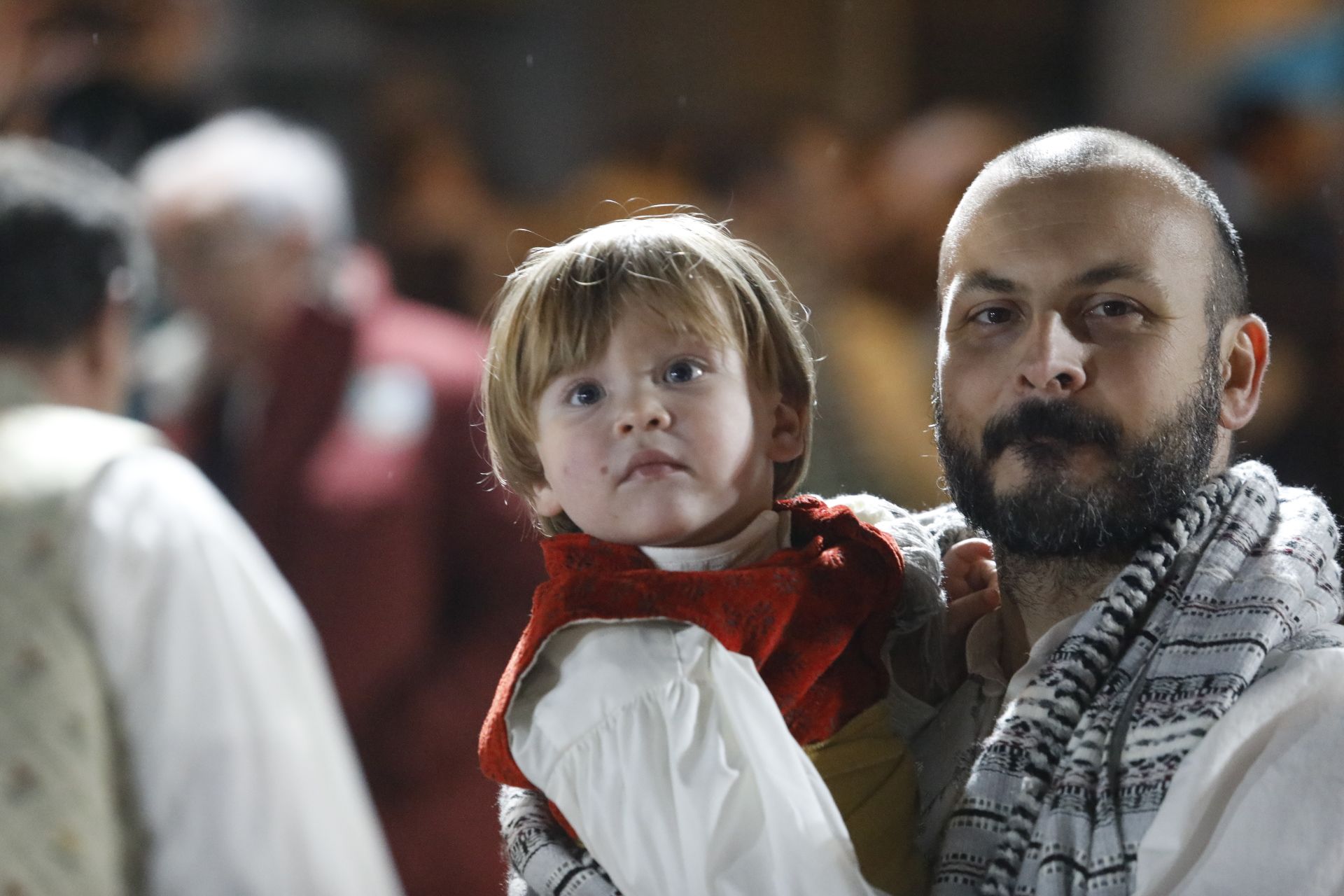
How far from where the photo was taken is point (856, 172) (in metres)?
2.74

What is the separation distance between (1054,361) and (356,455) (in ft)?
4.25

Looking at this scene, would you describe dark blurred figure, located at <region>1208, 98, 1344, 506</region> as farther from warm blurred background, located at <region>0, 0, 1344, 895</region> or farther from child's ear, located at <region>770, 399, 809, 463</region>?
child's ear, located at <region>770, 399, 809, 463</region>

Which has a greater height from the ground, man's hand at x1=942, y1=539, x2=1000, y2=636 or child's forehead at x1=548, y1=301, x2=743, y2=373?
child's forehead at x1=548, y1=301, x2=743, y2=373

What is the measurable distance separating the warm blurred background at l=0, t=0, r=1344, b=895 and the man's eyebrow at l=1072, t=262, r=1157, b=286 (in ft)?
1.55

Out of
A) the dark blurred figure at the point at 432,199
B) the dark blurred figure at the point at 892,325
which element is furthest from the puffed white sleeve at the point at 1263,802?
the dark blurred figure at the point at 432,199

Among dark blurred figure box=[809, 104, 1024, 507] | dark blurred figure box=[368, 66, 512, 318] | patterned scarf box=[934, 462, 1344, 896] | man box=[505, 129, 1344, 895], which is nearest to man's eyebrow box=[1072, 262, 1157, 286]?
man box=[505, 129, 1344, 895]

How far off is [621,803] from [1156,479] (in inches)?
14.9

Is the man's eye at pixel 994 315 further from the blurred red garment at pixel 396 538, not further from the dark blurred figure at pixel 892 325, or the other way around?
the blurred red garment at pixel 396 538

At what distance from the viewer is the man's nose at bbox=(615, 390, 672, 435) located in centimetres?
98

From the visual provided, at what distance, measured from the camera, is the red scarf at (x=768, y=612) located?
3.13 ft

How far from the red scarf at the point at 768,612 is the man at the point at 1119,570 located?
0.07 metres

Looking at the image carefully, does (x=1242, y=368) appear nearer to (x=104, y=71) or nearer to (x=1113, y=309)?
(x=1113, y=309)

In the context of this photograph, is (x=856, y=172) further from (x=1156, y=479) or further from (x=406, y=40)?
(x=1156, y=479)

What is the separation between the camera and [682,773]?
0.89 meters
